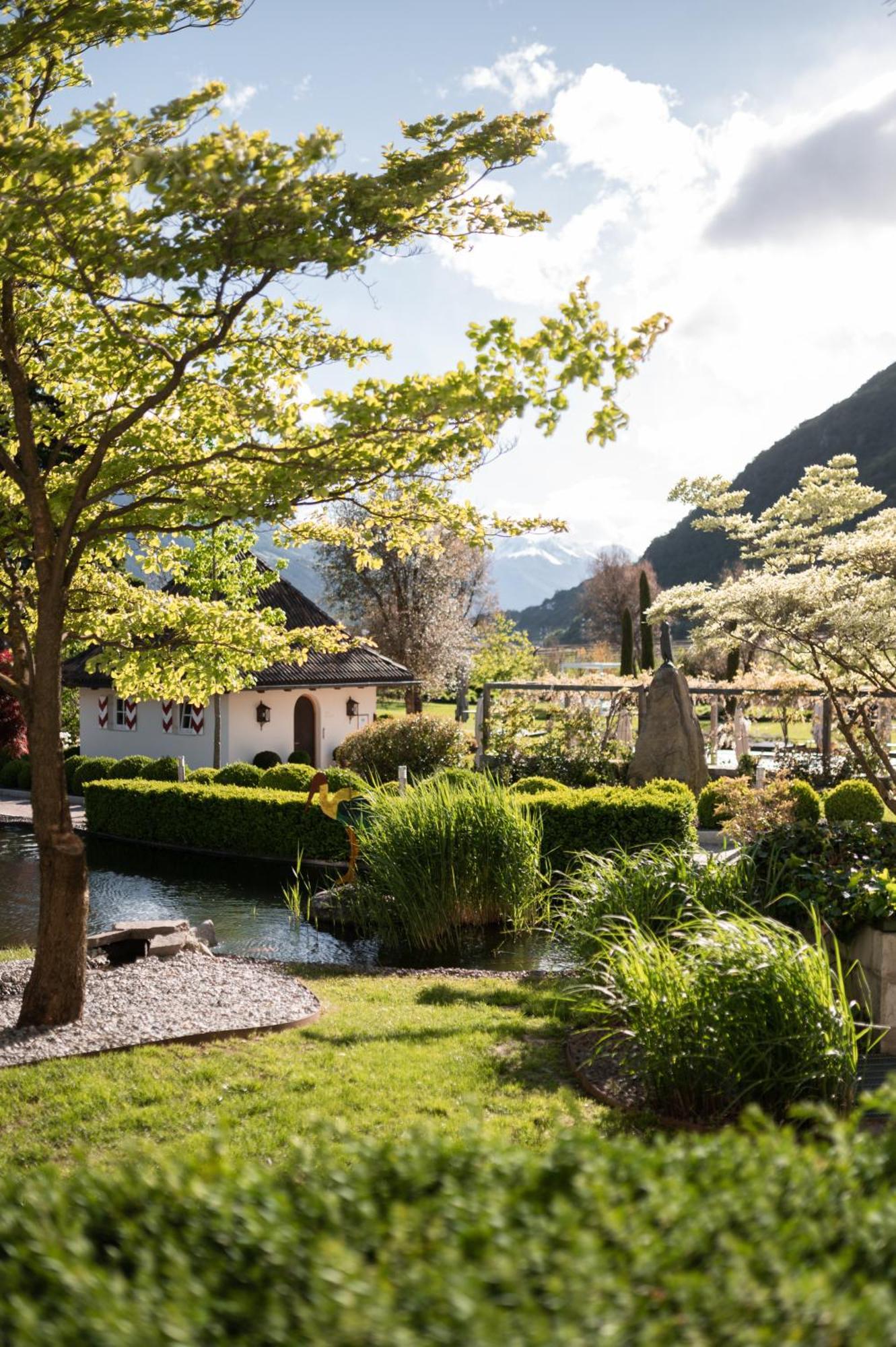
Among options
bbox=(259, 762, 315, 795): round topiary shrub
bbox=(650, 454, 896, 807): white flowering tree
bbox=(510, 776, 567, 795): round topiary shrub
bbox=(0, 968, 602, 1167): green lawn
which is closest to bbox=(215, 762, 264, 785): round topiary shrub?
bbox=(259, 762, 315, 795): round topiary shrub

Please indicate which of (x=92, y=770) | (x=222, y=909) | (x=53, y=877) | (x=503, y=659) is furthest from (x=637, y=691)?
(x=503, y=659)

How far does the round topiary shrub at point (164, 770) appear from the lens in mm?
22188

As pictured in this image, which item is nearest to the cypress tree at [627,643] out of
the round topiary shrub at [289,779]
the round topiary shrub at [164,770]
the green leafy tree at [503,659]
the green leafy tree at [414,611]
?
the green leafy tree at [503,659]

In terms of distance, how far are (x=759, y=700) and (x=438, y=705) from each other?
32791 mm

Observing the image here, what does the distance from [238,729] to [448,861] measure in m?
15.3

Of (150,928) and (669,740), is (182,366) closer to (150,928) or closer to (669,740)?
(150,928)

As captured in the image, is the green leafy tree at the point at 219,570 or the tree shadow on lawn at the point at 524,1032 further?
the green leafy tree at the point at 219,570

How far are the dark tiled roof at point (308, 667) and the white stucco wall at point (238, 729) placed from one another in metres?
0.55

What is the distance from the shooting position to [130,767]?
23109mm

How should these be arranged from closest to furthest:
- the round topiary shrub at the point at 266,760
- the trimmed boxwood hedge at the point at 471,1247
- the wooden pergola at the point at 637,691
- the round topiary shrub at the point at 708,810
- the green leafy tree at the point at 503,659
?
the trimmed boxwood hedge at the point at 471,1247 → the round topiary shrub at the point at 708,810 → the wooden pergola at the point at 637,691 → the round topiary shrub at the point at 266,760 → the green leafy tree at the point at 503,659

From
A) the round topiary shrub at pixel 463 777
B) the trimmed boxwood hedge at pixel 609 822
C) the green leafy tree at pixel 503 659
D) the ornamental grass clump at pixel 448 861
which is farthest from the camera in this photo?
the green leafy tree at pixel 503 659

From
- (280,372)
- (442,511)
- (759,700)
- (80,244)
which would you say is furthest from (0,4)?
(759,700)

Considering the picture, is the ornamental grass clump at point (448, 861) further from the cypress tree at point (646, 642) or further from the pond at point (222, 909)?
→ the cypress tree at point (646, 642)

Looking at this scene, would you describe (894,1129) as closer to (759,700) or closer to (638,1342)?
(638,1342)
